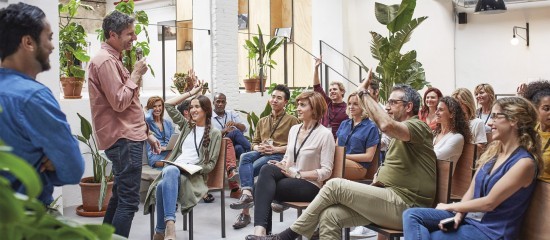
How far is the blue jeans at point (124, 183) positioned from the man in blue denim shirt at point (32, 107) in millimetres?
1594

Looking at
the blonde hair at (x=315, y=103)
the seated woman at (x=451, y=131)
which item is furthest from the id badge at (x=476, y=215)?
the blonde hair at (x=315, y=103)

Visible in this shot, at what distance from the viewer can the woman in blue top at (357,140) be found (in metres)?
4.93

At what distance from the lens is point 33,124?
179 centimetres

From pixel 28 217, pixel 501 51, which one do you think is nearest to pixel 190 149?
pixel 28 217

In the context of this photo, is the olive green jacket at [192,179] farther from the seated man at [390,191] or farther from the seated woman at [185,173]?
the seated man at [390,191]

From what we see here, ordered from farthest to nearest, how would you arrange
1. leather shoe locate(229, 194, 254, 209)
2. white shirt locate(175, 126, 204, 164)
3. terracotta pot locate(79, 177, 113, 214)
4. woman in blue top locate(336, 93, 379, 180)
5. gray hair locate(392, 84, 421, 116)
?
terracotta pot locate(79, 177, 113, 214)
leather shoe locate(229, 194, 254, 209)
white shirt locate(175, 126, 204, 164)
woman in blue top locate(336, 93, 379, 180)
gray hair locate(392, 84, 421, 116)

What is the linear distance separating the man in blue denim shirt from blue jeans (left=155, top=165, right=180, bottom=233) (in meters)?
2.79

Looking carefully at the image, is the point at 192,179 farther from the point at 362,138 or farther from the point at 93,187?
the point at 93,187

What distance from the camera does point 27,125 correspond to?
1.77 m

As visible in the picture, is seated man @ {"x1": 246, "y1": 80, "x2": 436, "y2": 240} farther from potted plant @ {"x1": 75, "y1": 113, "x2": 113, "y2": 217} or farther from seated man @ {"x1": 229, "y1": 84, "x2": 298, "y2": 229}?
potted plant @ {"x1": 75, "y1": 113, "x2": 113, "y2": 217}

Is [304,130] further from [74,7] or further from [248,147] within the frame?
[74,7]

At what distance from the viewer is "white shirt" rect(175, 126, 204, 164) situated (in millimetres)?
5145

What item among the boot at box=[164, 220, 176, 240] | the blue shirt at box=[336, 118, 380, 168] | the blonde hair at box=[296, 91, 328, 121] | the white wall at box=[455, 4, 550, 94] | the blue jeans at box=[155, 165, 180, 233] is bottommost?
the boot at box=[164, 220, 176, 240]

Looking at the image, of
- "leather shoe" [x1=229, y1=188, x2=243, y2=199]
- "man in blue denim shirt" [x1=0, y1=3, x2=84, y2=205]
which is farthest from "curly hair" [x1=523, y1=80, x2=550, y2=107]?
"leather shoe" [x1=229, y1=188, x2=243, y2=199]
